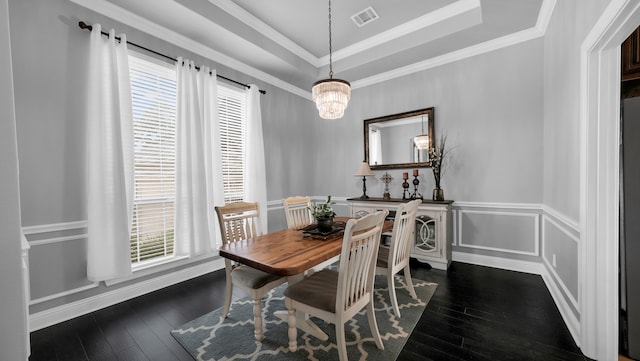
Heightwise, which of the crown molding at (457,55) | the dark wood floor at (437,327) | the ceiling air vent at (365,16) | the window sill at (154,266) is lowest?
the dark wood floor at (437,327)

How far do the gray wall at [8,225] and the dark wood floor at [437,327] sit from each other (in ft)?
2.55

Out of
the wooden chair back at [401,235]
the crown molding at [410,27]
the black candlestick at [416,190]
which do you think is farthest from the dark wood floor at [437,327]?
the crown molding at [410,27]

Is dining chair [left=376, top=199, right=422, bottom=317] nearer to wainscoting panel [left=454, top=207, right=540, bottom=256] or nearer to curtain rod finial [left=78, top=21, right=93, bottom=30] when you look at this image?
wainscoting panel [left=454, top=207, right=540, bottom=256]

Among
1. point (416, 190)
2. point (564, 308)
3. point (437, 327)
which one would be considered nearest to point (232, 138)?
point (416, 190)

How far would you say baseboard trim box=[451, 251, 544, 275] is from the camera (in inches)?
117

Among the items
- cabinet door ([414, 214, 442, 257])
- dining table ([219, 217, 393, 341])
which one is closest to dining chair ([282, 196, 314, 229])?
dining table ([219, 217, 393, 341])

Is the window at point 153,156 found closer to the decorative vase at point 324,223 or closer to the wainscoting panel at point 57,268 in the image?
the wainscoting panel at point 57,268

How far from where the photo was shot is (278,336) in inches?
75.2

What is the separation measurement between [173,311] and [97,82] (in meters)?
2.21

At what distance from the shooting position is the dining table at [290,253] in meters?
1.47

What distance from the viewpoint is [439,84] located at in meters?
3.57

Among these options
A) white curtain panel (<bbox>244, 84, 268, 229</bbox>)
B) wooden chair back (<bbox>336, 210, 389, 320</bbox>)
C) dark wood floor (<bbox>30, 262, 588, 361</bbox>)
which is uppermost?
white curtain panel (<bbox>244, 84, 268, 229</bbox>)

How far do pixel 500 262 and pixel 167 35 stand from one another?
4814 mm

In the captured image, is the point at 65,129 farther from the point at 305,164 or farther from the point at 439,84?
the point at 439,84
